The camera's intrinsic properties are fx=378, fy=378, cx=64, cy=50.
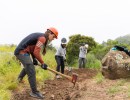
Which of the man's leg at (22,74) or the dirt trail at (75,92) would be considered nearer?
Answer: the dirt trail at (75,92)

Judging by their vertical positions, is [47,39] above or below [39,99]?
above

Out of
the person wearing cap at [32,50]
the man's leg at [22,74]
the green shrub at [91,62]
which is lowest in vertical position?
the green shrub at [91,62]

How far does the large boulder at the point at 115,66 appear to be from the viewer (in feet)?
39.3

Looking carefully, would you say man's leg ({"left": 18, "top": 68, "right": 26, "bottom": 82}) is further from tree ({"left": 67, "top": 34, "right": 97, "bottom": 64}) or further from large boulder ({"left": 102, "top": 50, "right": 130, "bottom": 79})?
tree ({"left": 67, "top": 34, "right": 97, "bottom": 64})

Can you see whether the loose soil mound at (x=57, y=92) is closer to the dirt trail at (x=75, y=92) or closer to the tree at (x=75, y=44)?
the dirt trail at (x=75, y=92)

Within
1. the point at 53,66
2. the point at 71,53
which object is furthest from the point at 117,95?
the point at 71,53

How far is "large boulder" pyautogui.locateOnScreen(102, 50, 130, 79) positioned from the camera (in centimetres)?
1198

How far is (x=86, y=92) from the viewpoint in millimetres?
10406

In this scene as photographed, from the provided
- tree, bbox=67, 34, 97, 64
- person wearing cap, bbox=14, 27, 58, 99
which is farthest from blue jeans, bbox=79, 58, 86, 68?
person wearing cap, bbox=14, 27, 58, 99

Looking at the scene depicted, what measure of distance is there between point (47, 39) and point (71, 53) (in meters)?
20.8

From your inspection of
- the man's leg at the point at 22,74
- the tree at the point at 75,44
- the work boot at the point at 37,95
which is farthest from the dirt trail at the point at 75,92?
Answer: the tree at the point at 75,44

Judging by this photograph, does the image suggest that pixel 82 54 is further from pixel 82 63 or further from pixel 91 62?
pixel 91 62

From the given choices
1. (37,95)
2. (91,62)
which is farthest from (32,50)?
(91,62)

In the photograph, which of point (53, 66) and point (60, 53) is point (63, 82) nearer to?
point (60, 53)
